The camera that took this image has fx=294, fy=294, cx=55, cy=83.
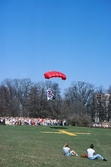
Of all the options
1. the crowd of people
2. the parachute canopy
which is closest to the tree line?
the crowd of people

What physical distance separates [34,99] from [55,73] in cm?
4159

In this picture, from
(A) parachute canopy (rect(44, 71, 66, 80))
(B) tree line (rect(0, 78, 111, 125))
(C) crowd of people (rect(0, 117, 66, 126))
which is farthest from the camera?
(B) tree line (rect(0, 78, 111, 125))

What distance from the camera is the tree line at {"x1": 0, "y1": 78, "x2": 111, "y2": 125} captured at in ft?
249

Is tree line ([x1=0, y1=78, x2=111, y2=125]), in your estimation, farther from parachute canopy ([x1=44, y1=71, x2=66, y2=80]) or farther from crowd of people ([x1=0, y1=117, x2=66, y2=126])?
parachute canopy ([x1=44, y1=71, x2=66, y2=80])

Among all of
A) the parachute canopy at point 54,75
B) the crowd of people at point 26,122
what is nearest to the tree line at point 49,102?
the crowd of people at point 26,122

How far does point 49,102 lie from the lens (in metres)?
77.1

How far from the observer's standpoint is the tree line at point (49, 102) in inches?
2982

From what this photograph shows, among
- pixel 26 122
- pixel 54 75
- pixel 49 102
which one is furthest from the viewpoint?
pixel 49 102

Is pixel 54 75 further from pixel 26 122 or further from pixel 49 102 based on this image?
pixel 49 102

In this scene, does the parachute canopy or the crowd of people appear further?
the crowd of people

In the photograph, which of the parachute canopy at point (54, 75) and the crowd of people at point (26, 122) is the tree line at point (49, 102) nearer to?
the crowd of people at point (26, 122)

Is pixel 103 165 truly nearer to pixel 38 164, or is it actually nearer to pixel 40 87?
pixel 38 164

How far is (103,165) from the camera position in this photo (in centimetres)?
1415

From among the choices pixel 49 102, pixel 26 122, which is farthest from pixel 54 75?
pixel 49 102
